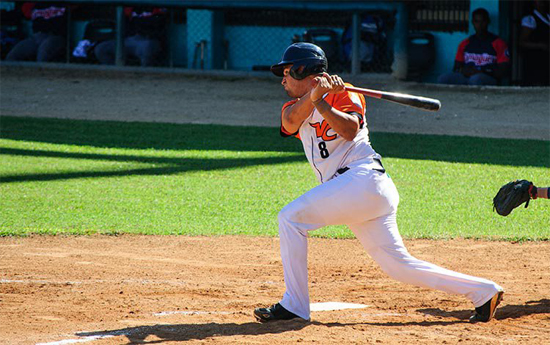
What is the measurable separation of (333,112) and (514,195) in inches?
66.9

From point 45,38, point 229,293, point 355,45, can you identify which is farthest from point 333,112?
point 45,38

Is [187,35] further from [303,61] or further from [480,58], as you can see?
[303,61]

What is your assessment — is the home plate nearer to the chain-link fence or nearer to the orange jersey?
the orange jersey

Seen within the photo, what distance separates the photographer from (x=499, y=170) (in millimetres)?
9578

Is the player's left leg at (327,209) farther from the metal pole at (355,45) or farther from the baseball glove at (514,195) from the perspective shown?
the metal pole at (355,45)

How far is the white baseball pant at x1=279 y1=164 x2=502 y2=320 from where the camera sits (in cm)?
430

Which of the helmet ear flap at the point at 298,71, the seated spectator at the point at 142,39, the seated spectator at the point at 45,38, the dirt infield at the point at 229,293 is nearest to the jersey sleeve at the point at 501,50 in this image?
the seated spectator at the point at 142,39

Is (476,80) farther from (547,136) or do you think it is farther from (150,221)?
(150,221)

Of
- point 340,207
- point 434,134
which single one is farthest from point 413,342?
point 434,134

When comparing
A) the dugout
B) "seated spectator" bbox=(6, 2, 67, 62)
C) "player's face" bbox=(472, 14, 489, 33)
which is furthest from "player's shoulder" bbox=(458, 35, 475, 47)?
"seated spectator" bbox=(6, 2, 67, 62)

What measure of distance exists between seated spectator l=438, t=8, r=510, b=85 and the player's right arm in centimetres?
981

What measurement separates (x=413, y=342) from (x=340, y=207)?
78 centimetres

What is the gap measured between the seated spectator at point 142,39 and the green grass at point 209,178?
3.55m

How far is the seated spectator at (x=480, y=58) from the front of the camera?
13.5 metres
